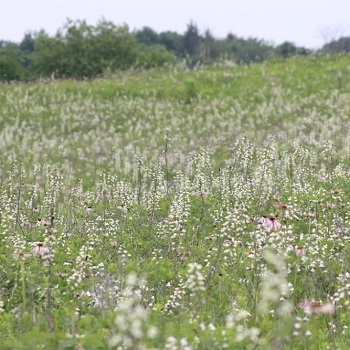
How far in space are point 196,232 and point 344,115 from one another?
38.2 ft

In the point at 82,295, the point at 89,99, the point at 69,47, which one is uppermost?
the point at 69,47

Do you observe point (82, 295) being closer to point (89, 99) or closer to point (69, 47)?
point (89, 99)

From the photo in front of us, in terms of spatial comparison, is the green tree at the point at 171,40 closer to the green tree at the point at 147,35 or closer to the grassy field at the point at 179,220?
the green tree at the point at 147,35

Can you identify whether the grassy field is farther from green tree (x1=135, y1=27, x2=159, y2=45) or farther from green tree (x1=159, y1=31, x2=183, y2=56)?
green tree (x1=135, y1=27, x2=159, y2=45)

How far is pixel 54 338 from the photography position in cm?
349

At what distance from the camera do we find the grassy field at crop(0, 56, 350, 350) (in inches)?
159

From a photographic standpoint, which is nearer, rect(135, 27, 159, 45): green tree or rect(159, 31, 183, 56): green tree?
rect(159, 31, 183, 56): green tree

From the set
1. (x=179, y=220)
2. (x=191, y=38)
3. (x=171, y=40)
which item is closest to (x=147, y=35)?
(x=171, y=40)

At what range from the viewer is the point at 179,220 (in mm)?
6355

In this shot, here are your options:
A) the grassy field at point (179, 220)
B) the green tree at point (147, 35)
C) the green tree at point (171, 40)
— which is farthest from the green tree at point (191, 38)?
the grassy field at point (179, 220)

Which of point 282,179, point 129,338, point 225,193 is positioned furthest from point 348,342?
point 282,179

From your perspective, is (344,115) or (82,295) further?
(344,115)

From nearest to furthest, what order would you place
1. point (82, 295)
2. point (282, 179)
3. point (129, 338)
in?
1. point (129, 338)
2. point (82, 295)
3. point (282, 179)

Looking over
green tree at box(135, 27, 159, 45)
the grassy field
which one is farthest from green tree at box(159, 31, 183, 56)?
the grassy field
